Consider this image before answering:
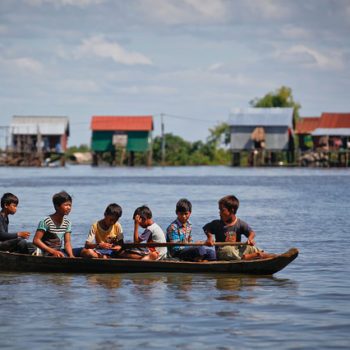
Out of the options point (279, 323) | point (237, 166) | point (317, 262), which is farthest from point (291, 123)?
point (279, 323)

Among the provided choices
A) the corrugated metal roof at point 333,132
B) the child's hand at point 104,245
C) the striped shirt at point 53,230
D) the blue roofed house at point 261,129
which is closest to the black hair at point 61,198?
the striped shirt at point 53,230

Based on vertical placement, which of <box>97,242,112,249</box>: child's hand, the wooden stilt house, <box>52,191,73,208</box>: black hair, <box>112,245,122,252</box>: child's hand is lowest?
<box>112,245,122,252</box>: child's hand

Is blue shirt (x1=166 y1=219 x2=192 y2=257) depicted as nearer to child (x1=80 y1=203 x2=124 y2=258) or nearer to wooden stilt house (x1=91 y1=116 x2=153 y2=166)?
child (x1=80 y1=203 x2=124 y2=258)

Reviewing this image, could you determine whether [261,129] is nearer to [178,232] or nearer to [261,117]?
[261,117]

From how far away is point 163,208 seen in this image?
33.2 m

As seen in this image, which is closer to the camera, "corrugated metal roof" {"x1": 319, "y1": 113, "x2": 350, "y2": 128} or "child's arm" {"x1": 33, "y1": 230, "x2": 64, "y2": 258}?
"child's arm" {"x1": 33, "y1": 230, "x2": 64, "y2": 258}

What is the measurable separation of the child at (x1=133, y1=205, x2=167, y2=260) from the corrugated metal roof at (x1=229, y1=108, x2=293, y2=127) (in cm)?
8096

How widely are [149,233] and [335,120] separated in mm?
92963

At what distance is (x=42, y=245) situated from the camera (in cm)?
1383

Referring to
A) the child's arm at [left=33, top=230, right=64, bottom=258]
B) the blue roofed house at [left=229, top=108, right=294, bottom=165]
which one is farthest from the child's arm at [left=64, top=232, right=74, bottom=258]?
the blue roofed house at [left=229, top=108, right=294, bottom=165]

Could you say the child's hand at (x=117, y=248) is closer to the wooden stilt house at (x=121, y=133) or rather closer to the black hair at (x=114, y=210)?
the black hair at (x=114, y=210)

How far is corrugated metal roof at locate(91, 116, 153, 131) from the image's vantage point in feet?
334

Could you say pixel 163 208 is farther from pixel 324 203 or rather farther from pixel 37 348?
pixel 37 348

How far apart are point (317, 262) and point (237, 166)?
92.9 m
